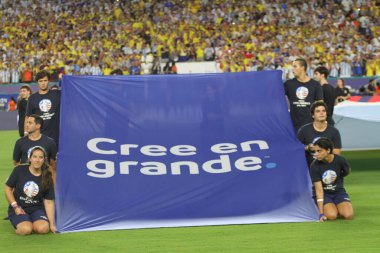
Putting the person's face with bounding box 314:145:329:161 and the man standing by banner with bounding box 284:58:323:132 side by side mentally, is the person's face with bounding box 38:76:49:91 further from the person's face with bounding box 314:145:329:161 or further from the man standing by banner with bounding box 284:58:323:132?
the person's face with bounding box 314:145:329:161

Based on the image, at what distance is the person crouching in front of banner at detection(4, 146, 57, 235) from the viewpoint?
25.0 feet

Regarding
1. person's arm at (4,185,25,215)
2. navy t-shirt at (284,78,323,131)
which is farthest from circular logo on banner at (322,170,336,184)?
person's arm at (4,185,25,215)

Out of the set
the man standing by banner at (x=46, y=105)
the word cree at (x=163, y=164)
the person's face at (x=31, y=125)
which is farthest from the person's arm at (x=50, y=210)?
the man standing by banner at (x=46, y=105)

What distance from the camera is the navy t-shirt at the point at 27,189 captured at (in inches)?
303

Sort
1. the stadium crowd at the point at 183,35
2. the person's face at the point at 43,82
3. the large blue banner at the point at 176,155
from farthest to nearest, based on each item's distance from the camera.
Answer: the stadium crowd at the point at 183,35 → the person's face at the point at 43,82 → the large blue banner at the point at 176,155

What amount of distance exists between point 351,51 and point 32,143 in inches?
899

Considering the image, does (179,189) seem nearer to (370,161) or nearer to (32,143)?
(32,143)

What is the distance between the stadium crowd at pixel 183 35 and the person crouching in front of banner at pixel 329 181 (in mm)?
18268

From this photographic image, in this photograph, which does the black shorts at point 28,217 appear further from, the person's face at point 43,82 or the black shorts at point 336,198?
the black shorts at point 336,198

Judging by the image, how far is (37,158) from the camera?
7.55 meters

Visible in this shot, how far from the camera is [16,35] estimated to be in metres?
31.2

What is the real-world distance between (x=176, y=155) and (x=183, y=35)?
2330 centimetres

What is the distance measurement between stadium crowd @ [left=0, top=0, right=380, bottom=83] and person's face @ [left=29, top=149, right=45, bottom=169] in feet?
59.6

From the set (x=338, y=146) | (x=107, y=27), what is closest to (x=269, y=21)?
(x=107, y=27)
